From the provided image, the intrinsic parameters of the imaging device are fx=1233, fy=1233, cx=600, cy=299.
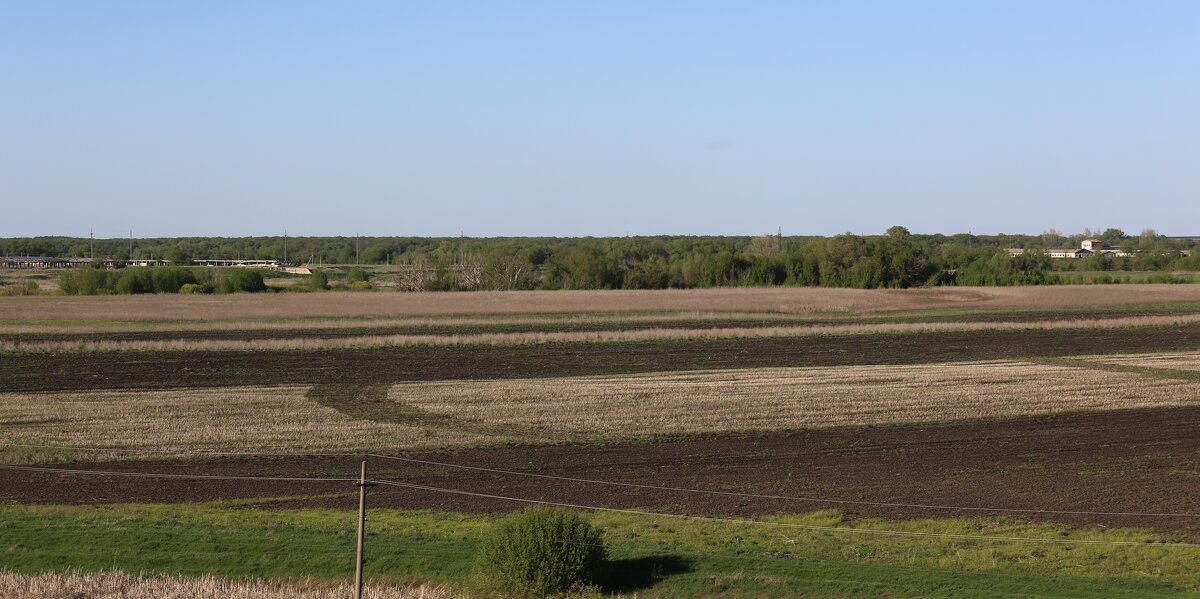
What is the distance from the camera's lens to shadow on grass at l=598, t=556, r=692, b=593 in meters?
12.6

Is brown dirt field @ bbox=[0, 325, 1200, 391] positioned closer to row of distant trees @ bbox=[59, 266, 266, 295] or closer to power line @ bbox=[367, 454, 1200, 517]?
power line @ bbox=[367, 454, 1200, 517]

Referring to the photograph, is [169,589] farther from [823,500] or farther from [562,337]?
[562,337]

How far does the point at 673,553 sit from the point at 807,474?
24.2 feet

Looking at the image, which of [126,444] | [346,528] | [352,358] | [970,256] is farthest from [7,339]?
[970,256]

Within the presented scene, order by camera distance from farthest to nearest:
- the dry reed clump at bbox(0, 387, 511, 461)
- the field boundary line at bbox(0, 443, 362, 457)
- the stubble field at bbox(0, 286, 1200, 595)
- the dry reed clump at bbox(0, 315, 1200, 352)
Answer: the dry reed clump at bbox(0, 315, 1200, 352)
the dry reed clump at bbox(0, 387, 511, 461)
the field boundary line at bbox(0, 443, 362, 457)
the stubble field at bbox(0, 286, 1200, 595)

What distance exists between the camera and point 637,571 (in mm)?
13055

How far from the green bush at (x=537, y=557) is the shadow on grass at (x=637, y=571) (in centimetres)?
54

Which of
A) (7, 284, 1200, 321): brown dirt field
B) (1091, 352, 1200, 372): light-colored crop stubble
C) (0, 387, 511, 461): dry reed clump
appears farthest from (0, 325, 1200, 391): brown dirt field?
(7, 284, 1200, 321): brown dirt field

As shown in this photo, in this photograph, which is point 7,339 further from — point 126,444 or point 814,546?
point 814,546

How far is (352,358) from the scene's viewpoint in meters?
42.3

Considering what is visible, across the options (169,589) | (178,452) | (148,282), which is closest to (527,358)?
(178,452)

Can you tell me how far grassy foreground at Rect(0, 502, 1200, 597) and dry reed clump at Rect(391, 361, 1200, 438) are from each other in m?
9.76

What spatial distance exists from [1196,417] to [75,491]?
23310 mm

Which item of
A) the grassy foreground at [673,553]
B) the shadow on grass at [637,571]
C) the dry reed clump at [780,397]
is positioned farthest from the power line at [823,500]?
the shadow on grass at [637,571]
